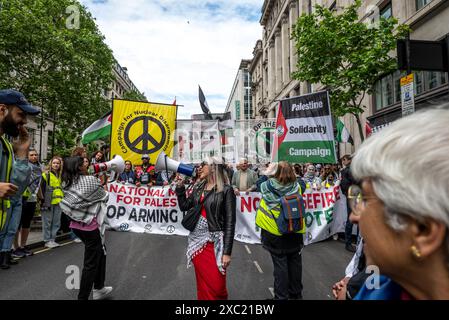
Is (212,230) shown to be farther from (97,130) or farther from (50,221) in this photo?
(97,130)

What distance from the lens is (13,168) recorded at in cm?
252

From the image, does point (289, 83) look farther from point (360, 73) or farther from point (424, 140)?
point (424, 140)

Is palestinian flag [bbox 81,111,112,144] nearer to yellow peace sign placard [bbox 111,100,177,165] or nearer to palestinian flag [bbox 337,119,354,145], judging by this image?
yellow peace sign placard [bbox 111,100,177,165]

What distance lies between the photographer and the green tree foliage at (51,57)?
18953 mm

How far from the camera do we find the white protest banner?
23.5 feet

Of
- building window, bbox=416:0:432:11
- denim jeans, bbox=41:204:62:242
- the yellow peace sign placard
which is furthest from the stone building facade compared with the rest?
denim jeans, bbox=41:204:62:242

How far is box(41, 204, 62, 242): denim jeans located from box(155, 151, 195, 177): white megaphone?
4.67m

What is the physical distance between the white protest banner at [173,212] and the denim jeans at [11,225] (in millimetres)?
2083

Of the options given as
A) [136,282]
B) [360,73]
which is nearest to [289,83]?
[360,73]

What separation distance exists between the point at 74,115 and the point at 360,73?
787 inches

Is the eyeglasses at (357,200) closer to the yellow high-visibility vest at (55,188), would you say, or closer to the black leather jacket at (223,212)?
the black leather jacket at (223,212)

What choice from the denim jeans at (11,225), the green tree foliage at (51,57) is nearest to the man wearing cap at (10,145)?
the denim jeans at (11,225)
